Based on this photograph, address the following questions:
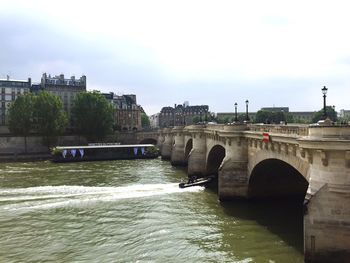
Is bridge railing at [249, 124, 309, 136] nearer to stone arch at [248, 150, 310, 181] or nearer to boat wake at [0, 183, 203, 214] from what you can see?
stone arch at [248, 150, 310, 181]

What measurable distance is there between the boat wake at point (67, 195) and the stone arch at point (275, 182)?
7.61 metres

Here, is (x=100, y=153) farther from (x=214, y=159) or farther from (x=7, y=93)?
(x=7, y=93)

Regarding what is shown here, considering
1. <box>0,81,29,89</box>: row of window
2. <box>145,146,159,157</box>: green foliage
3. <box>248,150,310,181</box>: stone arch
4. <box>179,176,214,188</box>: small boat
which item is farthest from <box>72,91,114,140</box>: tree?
<box>248,150,310,181</box>: stone arch

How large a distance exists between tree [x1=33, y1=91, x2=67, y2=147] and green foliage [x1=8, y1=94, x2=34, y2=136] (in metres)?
1.39

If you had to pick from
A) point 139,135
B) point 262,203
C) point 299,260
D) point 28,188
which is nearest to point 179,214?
point 262,203

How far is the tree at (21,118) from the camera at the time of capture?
302ft

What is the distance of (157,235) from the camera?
23938 millimetres

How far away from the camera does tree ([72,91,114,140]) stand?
104m

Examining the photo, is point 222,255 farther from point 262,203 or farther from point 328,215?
point 262,203

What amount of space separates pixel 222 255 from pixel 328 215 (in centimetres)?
577

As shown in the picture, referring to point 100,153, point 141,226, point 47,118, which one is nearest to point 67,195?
point 141,226

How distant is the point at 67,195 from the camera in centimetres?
3669

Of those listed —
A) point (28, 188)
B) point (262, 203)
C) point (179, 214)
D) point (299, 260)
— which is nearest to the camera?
point (299, 260)

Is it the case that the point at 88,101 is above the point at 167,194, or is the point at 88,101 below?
above
